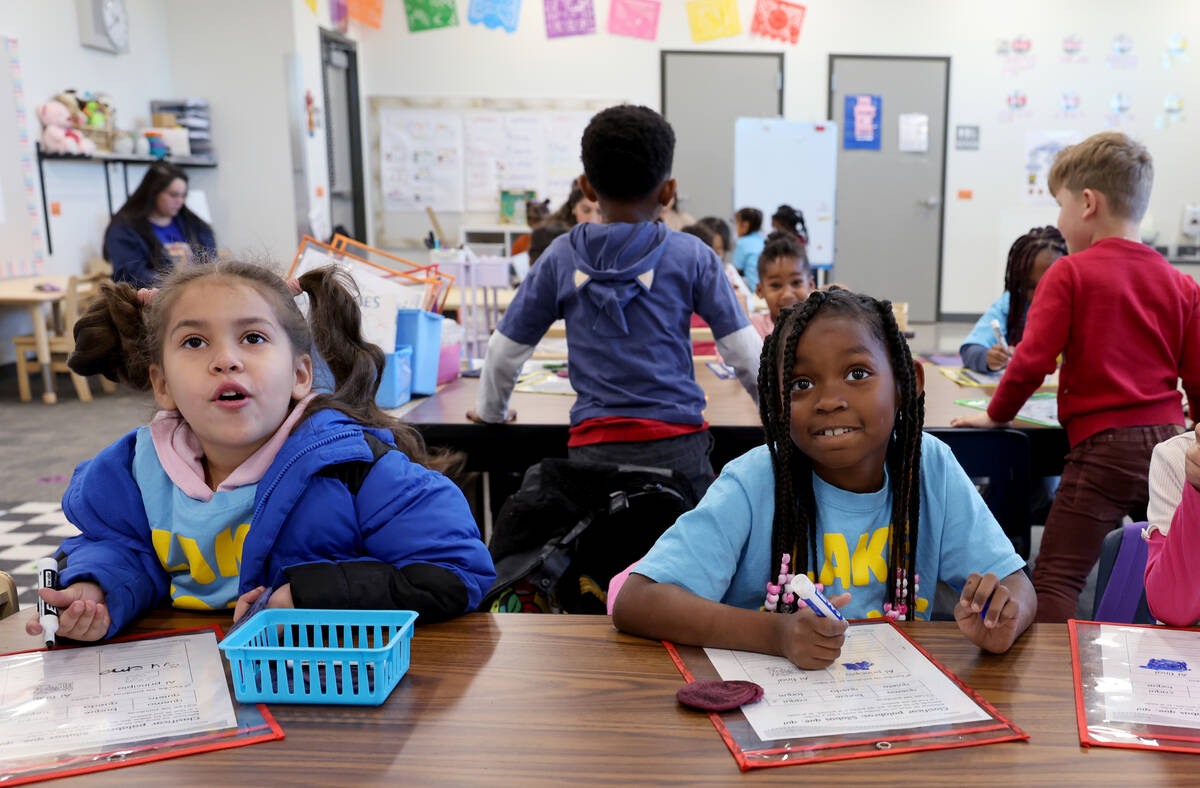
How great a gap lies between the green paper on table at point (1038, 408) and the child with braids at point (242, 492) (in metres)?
1.53

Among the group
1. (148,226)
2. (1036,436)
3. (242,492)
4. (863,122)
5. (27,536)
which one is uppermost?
(863,122)

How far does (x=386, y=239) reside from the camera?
26.3 ft

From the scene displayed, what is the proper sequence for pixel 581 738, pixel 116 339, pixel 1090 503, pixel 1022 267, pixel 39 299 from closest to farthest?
pixel 581 738 → pixel 116 339 → pixel 1090 503 → pixel 1022 267 → pixel 39 299

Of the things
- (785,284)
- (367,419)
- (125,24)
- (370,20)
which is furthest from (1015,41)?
(367,419)

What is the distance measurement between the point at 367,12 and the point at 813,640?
7.77 m

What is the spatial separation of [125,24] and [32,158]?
53.8 inches

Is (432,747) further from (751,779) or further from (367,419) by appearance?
(367,419)

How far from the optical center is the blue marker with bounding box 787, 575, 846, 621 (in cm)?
86

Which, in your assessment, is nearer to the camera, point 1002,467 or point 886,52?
point 1002,467

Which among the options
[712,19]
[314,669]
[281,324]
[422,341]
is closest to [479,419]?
[422,341]

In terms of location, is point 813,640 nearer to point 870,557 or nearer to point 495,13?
point 870,557

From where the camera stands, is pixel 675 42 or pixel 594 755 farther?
pixel 675 42

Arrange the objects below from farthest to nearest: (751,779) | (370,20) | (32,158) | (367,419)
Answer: (370,20), (32,158), (367,419), (751,779)

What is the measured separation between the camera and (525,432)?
7.29 feet
